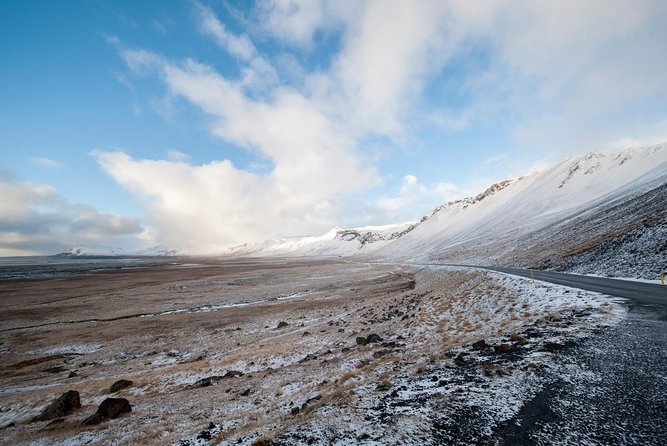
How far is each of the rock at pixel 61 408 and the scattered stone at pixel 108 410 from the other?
2.28 m

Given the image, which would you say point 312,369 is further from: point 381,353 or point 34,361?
point 34,361

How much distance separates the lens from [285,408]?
841cm

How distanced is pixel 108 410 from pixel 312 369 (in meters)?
7.03

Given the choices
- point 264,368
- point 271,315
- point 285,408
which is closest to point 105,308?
point 271,315

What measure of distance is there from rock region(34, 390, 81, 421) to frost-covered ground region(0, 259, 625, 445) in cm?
42

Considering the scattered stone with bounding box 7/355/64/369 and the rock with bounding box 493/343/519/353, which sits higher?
the rock with bounding box 493/343/519/353

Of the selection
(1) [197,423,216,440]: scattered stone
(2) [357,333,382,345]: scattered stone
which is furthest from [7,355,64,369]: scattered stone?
(2) [357,333,382,345]: scattered stone

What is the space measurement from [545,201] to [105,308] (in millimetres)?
157791

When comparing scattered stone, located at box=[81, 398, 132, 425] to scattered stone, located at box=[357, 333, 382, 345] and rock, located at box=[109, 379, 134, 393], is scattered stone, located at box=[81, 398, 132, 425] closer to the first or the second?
rock, located at box=[109, 379, 134, 393]

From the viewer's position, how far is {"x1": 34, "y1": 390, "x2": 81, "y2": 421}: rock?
413 inches

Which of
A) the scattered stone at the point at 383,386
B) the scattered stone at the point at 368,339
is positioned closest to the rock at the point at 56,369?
the scattered stone at the point at 368,339

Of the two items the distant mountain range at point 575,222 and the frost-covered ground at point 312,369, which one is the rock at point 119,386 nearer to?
the frost-covered ground at point 312,369

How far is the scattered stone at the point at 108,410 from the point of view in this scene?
9.33 metres

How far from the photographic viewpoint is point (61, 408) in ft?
35.3
